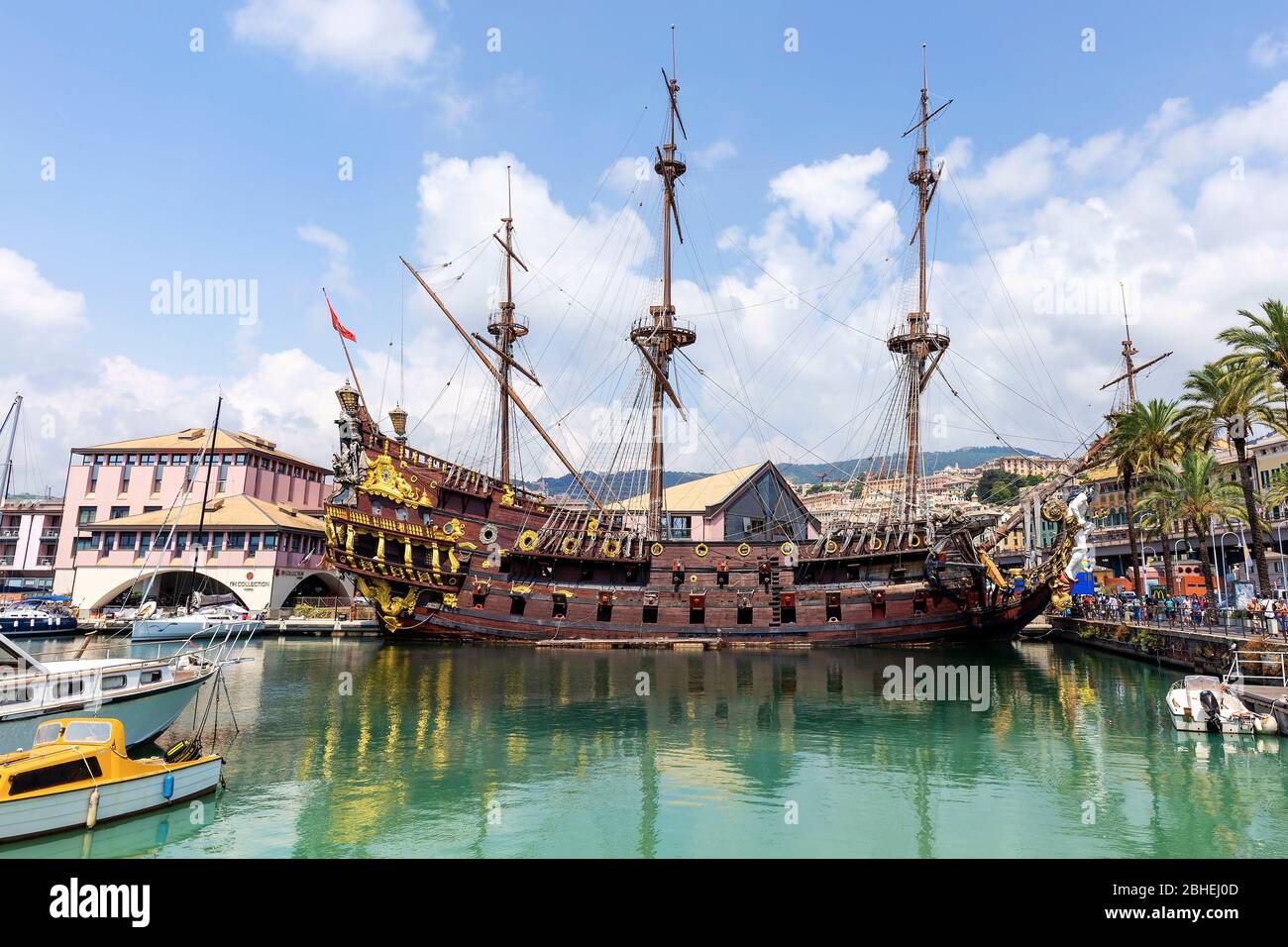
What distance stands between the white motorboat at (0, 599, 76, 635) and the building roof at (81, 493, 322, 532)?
29.5ft

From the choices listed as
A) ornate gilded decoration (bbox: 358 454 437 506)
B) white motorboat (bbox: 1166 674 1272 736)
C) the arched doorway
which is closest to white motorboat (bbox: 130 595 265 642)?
the arched doorway

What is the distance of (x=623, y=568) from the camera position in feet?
160

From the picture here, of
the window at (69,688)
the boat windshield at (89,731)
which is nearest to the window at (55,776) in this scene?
the boat windshield at (89,731)

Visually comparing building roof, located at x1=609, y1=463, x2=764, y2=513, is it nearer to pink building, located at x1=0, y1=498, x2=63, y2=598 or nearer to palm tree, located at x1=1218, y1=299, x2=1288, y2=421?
palm tree, located at x1=1218, y1=299, x2=1288, y2=421

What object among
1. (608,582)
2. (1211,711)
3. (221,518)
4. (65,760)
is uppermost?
(221,518)

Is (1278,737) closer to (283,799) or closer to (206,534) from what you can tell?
(283,799)

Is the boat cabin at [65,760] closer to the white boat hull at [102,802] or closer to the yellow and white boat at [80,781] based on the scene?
the yellow and white boat at [80,781]

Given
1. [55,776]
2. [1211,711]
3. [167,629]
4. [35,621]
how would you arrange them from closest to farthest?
1. [55,776]
2. [1211,711]
3. [167,629]
4. [35,621]

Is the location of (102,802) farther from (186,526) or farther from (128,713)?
(186,526)

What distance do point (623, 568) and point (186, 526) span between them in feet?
121

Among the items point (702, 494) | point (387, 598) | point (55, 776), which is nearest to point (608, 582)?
point (387, 598)

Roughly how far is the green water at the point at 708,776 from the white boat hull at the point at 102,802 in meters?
0.27

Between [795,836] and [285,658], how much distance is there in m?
34.2

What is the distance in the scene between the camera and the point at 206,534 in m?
59.9
